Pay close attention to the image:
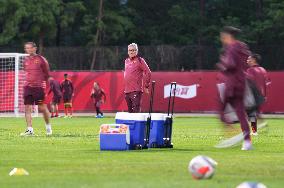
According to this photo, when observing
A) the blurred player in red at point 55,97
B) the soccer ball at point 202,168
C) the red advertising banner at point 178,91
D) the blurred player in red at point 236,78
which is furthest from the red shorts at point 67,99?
the soccer ball at point 202,168

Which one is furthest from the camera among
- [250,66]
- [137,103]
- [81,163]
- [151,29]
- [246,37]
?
[151,29]

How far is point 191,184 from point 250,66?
1187cm

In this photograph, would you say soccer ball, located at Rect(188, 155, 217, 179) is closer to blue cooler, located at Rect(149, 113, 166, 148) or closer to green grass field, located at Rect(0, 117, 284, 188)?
green grass field, located at Rect(0, 117, 284, 188)

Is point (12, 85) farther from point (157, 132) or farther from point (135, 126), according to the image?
point (135, 126)

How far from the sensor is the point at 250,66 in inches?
832

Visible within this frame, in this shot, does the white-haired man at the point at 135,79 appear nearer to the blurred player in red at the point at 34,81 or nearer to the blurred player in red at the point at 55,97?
the blurred player in red at the point at 34,81

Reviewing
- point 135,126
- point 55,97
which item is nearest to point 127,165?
point 135,126

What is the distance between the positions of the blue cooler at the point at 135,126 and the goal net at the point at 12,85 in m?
23.3

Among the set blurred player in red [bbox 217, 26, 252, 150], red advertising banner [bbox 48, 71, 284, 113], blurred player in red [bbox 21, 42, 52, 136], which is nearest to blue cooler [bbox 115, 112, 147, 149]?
blurred player in red [bbox 217, 26, 252, 150]

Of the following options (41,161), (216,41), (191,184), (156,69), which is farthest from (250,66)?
(216,41)

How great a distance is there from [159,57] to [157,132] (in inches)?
1425

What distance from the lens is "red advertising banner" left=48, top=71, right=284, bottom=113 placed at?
44594 mm

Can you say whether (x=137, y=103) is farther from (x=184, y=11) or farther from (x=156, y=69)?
(x=184, y=11)

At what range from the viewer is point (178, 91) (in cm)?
4506
